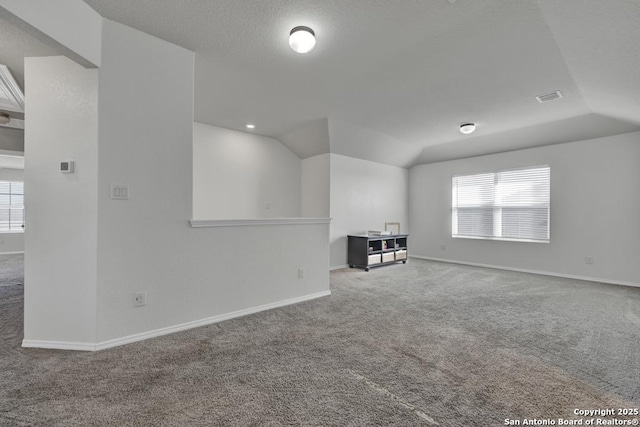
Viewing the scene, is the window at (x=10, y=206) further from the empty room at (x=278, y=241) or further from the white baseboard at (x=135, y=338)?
the white baseboard at (x=135, y=338)

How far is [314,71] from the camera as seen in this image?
125 inches

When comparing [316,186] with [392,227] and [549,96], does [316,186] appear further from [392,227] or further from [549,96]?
[549,96]

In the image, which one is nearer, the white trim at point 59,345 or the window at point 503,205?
the white trim at point 59,345

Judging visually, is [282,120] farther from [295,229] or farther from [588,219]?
[588,219]

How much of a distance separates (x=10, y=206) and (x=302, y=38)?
9951 millimetres

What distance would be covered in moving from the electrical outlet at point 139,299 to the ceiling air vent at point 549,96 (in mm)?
→ 4986

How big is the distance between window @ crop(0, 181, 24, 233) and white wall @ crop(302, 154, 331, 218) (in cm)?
810

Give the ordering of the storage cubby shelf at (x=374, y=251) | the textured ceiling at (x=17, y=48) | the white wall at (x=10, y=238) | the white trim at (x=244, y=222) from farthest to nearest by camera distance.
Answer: the white wall at (x=10, y=238) < the storage cubby shelf at (x=374, y=251) < the white trim at (x=244, y=222) < the textured ceiling at (x=17, y=48)

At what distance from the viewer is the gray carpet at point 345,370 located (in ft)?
5.06

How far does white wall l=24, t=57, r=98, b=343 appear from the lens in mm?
2266

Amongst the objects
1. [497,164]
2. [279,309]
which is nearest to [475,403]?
[279,309]

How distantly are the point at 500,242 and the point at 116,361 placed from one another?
20.6 ft

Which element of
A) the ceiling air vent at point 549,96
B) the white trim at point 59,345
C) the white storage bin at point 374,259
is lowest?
the white trim at point 59,345

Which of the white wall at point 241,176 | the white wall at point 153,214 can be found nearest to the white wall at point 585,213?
the white wall at point 241,176
